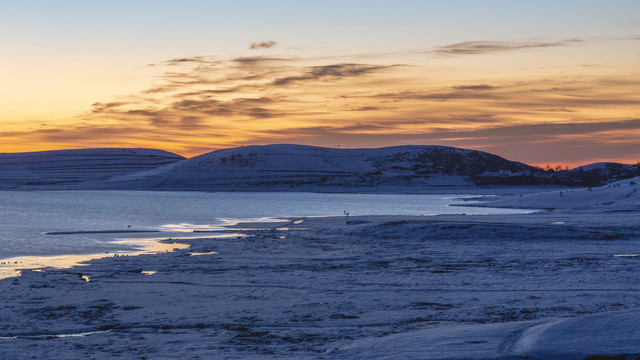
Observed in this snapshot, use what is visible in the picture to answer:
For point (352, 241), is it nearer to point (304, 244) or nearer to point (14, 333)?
point (304, 244)

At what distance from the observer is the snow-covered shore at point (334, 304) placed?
11.6 meters

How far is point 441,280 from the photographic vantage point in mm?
19953

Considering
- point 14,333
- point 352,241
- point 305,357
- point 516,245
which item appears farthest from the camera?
point 352,241

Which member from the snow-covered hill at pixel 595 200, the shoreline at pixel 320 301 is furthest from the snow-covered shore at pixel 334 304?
the snow-covered hill at pixel 595 200

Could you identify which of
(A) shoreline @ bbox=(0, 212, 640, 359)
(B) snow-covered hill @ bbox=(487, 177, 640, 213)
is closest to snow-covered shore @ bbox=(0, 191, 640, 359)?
(A) shoreline @ bbox=(0, 212, 640, 359)

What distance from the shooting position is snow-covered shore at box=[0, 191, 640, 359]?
1161 cm

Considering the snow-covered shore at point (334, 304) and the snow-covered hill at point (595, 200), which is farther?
→ the snow-covered hill at point (595, 200)

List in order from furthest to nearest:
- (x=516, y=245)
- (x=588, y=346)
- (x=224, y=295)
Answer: (x=516, y=245) → (x=224, y=295) → (x=588, y=346)

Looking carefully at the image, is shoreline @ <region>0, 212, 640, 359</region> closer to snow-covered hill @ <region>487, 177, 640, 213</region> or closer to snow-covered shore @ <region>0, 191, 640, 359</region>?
snow-covered shore @ <region>0, 191, 640, 359</region>

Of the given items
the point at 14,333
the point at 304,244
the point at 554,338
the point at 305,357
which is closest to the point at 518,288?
the point at 554,338

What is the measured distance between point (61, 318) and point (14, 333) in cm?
146

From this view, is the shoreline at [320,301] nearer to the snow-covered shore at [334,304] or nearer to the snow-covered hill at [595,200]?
the snow-covered shore at [334,304]

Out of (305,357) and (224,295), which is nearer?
(305,357)

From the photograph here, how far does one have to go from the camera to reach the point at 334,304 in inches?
642
